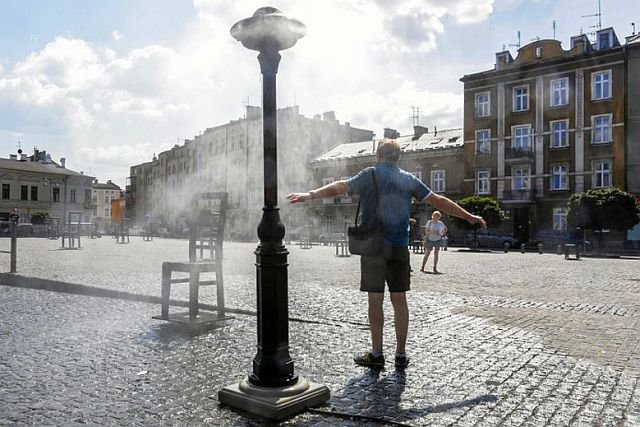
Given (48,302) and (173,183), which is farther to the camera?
(173,183)

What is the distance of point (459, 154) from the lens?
3872 cm

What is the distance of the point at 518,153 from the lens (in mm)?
35562

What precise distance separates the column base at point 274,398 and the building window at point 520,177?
34.6 m

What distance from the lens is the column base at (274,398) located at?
2842mm

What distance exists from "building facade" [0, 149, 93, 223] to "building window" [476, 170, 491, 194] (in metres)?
39.9

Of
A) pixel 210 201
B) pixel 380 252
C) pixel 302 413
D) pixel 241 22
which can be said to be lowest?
pixel 302 413

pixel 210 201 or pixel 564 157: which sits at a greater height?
pixel 564 157

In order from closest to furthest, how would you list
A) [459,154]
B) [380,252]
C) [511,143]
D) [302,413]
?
[302,413] → [380,252] → [511,143] → [459,154]

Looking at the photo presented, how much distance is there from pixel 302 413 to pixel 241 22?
2258 millimetres

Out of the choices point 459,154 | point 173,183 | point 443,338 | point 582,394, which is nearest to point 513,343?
point 443,338

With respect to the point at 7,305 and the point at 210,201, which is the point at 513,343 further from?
the point at 7,305

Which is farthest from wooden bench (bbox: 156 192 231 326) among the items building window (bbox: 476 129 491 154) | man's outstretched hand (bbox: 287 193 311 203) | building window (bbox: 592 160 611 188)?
building window (bbox: 476 129 491 154)

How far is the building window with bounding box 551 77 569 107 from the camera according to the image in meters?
33.8

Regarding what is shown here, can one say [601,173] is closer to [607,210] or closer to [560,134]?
[560,134]
